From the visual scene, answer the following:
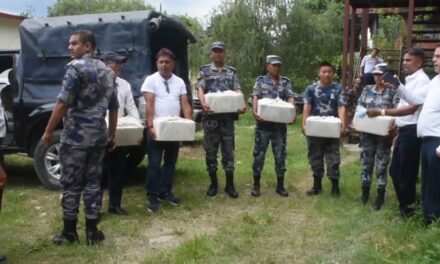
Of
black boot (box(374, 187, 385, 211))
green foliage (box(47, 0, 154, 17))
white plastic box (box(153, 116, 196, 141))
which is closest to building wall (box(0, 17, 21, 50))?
white plastic box (box(153, 116, 196, 141))

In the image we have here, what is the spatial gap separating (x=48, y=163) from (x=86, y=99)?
241cm

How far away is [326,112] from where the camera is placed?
625 centimetres

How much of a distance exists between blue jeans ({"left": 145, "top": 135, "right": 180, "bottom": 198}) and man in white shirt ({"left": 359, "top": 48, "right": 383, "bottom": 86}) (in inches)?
271

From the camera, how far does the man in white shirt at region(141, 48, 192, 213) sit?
18.4 feet

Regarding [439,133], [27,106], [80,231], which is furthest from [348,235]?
[27,106]

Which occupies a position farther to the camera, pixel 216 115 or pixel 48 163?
pixel 48 163

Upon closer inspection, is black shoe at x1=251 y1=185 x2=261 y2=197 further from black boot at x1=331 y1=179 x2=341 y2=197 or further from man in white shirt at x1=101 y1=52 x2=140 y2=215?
man in white shirt at x1=101 y1=52 x2=140 y2=215

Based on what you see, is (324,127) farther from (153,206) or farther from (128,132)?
(128,132)

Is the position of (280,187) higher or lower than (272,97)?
lower

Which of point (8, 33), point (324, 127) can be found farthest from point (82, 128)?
point (8, 33)

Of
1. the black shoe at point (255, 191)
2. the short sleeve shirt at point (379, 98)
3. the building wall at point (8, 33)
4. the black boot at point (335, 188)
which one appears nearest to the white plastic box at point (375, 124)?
the short sleeve shirt at point (379, 98)

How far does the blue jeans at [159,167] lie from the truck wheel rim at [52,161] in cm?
143

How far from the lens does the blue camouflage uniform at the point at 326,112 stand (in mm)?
6246

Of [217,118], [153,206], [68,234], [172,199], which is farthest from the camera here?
[217,118]
